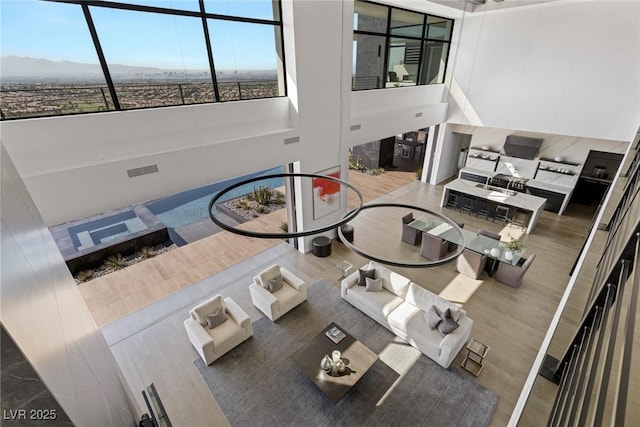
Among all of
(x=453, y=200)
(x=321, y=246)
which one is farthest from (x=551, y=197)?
(x=321, y=246)

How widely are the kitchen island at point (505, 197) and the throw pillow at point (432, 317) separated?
576cm

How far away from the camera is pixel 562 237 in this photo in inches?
358

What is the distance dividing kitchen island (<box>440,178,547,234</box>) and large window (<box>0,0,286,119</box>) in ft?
25.9

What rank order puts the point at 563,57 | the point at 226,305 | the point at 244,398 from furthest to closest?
the point at 563,57 → the point at 226,305 → the point at 244,398

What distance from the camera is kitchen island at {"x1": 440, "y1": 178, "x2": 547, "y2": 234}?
9141mm

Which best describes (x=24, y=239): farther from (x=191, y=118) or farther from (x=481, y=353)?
(x=481, y=353)

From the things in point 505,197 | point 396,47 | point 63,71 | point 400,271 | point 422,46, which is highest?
point 422,46

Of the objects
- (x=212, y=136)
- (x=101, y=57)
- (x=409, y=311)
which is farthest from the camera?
(x=409, y=311)

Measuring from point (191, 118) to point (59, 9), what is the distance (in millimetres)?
2085

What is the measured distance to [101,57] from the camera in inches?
172

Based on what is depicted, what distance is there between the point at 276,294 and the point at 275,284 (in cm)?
22

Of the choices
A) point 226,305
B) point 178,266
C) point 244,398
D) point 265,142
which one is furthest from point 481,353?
point 178,266

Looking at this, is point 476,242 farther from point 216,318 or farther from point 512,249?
point 216,318

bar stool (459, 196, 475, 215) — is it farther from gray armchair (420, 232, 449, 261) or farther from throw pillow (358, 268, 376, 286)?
throw pillow (358, 268, 376, 286)
